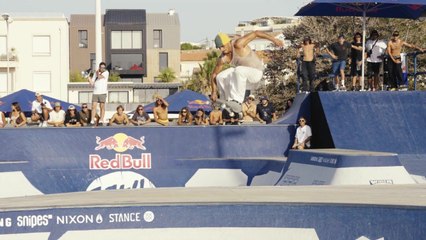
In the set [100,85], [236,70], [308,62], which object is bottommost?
[100,85]

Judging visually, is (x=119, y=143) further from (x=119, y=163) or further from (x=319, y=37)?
(x=319, y=37)

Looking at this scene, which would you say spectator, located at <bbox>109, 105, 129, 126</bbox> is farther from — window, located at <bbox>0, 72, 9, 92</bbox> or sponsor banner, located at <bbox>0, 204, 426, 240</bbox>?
window, located at <bbox>0, 72, 9, 92</bbox>

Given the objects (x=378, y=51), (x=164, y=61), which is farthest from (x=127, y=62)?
(x=378, y=51)

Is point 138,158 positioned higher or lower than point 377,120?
lower

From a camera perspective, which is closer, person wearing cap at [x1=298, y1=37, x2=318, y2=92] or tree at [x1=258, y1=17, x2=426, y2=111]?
person wearing cap at [x1=298, y1=37, x2=318, y2=92]

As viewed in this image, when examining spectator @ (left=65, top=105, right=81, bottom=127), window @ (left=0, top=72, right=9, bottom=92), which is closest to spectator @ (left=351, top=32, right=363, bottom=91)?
spectator @ (left=65, top=105, right=81, bottom=127)

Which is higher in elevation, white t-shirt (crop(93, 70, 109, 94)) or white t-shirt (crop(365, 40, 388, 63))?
white t-shirt (crop(365, 40, 388, 63))

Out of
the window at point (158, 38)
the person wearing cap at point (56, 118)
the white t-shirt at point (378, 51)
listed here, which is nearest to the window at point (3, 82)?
the window at point (158, 38)

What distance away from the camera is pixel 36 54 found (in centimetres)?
7294

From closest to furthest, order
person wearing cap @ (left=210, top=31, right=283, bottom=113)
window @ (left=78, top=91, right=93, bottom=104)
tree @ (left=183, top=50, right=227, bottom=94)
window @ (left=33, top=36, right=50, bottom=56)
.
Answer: person wearing cap @ (left=210, top=31, right=283, bottom=113)
window @ (left=33, top=36, right=50, bottom=56)
window @ (left=78, top=91, right=93, bottom=104)
tree @ (left=183, top=50, right=227, bottom=94)

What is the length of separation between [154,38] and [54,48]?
3150 cm

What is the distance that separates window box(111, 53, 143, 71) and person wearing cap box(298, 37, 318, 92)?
7949cm

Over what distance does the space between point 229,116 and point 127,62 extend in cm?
8086

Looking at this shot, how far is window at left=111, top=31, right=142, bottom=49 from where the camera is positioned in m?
97.9
